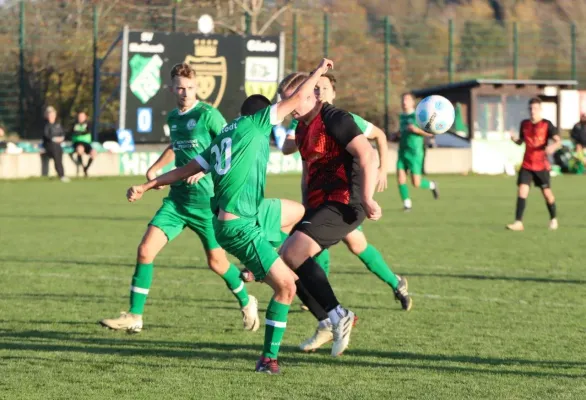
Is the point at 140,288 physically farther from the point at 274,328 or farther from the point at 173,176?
the point at 274,328

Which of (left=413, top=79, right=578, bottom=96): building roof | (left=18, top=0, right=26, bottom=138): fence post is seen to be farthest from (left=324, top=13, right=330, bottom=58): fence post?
(left=18, top=0, right=26, bottom=138): fence post

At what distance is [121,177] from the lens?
97.9 feet

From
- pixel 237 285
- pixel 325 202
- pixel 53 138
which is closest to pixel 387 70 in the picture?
pixel 53 138

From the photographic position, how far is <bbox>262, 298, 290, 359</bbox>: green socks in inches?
251

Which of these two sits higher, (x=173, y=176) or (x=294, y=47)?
(x=294, y=47)

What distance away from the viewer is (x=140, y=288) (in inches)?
309

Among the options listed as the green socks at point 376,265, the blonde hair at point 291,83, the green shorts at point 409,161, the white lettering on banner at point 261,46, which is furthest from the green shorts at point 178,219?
the white lettering on banner at point 261,46

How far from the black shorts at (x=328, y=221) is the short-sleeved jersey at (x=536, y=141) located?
903 cm

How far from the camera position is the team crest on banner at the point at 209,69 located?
1181 inches

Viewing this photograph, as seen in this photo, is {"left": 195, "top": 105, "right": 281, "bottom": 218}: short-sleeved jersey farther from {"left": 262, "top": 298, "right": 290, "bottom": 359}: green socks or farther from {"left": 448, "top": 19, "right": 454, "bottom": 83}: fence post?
{"left": 448, "top": 19, "right": 454, "bottom": 83}: fence post

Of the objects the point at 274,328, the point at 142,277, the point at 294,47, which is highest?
the point at 294,47

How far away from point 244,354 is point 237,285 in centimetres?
124

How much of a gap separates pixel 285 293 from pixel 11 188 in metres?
20.3

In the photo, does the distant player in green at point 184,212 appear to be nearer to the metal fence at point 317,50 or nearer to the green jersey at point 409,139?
the green jersey at point 409,139
